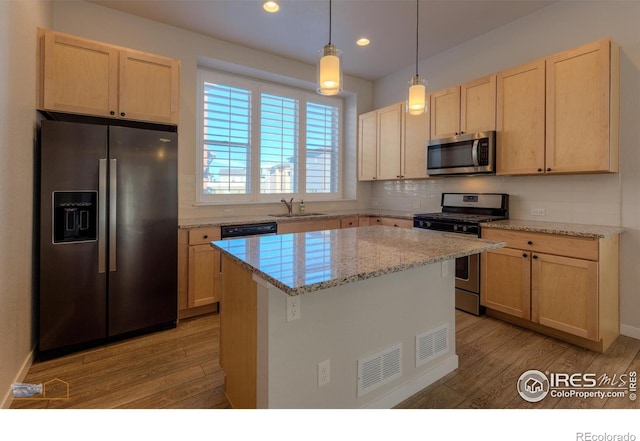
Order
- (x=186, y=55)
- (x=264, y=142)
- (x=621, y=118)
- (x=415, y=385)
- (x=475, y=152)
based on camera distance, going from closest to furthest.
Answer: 1. (x=415, y=385)
2. (x=621, y=118)
3. (x=475, y=152)
4. (x=186, y=55)
5. (x=264, y=142)

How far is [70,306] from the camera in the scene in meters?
2.37

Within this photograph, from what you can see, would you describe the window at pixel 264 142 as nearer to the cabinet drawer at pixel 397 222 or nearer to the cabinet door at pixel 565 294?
the cabinet drawer at pixel 397 222

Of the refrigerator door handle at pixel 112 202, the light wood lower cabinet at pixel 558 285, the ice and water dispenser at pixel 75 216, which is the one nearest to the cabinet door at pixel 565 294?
the light wood lower cabinet at pixel 558 285

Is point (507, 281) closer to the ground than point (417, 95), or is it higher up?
closer to the ground

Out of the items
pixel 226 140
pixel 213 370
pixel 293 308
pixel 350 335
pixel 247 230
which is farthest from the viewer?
pixel 226 140

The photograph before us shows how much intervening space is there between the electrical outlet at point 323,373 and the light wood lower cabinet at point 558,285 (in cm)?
209

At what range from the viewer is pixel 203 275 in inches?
122

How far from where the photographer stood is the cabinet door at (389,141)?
4.20 meters

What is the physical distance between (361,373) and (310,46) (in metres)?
3.59

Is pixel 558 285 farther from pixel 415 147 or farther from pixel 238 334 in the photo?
pixel 238 334

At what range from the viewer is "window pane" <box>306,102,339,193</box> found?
467 cm

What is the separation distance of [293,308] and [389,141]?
3.44m

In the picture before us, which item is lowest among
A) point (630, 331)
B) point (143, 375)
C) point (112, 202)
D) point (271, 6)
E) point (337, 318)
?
point (143, 375)

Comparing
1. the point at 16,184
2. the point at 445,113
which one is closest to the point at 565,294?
the point at 445,113
